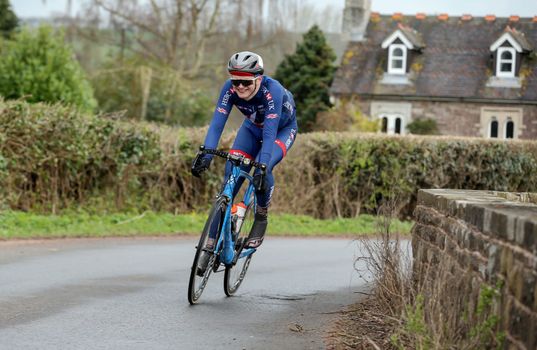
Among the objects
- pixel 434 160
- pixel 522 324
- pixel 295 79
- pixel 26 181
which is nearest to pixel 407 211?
pixel 434 160

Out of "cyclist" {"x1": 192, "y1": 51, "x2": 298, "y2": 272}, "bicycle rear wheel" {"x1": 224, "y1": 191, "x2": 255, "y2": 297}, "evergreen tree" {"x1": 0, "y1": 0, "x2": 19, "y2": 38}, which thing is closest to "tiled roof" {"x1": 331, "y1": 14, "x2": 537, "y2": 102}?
"evergreen tree" {"x1": 0, "y1": 0, "x2": 19, "y2": 38}

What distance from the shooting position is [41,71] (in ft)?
89.5

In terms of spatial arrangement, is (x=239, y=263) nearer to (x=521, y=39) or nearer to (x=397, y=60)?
(x=397, y=60)

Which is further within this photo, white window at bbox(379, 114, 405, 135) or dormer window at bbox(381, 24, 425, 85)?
dormer window at bbox(381, 24, 425, 85)

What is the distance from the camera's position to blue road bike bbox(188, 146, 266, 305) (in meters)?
8.30

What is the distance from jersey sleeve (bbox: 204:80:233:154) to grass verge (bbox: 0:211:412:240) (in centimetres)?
601


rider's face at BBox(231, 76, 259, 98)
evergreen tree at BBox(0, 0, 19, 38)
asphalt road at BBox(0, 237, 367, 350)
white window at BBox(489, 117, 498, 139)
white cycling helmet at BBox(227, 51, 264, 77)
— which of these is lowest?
asphalt road at BBox(0, 237, 367, 350)

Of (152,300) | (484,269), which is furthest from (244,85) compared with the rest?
(484,269)

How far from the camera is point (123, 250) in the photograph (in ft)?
44.5

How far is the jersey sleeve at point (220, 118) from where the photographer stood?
859cm

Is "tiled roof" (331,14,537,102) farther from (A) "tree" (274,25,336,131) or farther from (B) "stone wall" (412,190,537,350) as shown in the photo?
(B) "stone wall" (412,190,537,350)

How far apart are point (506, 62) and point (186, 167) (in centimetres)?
2874

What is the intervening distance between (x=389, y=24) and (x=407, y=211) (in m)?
27.4

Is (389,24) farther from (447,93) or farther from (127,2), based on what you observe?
(127,2)
